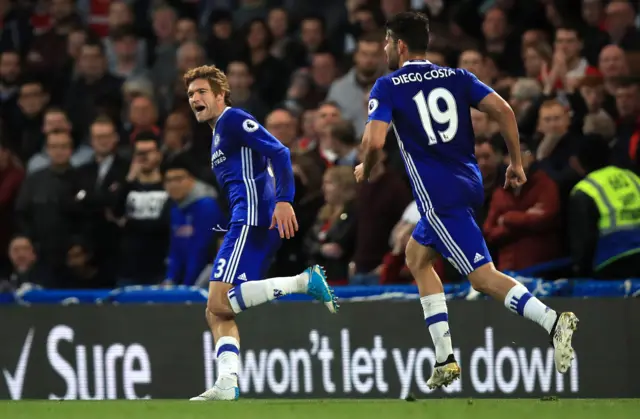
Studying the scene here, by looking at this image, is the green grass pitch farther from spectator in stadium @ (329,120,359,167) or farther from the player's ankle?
spectator in stadium @ (329,120,359,167)

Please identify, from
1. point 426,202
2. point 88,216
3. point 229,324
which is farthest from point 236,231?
point 88,216

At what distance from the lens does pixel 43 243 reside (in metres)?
13.2

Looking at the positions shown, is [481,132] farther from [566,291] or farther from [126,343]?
[126,343]

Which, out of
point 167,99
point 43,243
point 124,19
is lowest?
point 43,243

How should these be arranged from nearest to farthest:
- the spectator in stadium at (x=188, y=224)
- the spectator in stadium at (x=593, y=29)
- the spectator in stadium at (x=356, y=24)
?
the spectator in stadium at (x=188, y=224)
the spectator in stadium at (x=593, y=29)
the spectator in stadium at (x=356, y=24)

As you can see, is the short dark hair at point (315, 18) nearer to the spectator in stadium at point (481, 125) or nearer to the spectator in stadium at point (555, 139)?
the spectator in stadium at point (481, 125)

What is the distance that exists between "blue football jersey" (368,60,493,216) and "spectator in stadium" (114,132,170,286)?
→ 15.2ft

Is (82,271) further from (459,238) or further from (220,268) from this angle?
(459,238)

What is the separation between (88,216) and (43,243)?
50 centimetres

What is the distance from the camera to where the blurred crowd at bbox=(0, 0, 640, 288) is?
11.3 m

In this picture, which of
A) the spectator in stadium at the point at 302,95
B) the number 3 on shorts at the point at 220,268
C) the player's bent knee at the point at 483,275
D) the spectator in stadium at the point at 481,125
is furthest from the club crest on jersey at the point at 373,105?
the spectator in stadium at the point at 302,95

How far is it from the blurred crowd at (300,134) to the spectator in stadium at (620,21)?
20 millimetres

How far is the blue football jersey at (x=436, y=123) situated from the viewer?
836cm

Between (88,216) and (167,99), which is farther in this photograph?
(167,99)
